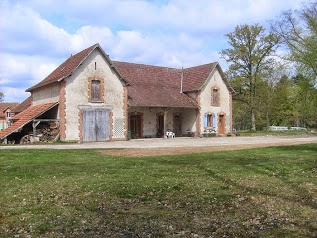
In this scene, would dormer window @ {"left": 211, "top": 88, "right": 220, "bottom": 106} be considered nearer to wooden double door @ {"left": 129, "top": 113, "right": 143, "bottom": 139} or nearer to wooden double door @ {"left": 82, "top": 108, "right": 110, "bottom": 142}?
wooden double door @ {"left": 129, "top": 113, "right": 143, "bottom": 139}

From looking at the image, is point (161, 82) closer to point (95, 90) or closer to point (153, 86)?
point (153, 86)

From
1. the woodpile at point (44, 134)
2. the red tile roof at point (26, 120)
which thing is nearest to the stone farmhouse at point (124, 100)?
the red tile roof at point (26, 120)

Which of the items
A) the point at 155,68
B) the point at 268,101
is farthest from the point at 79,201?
the point at 268,101

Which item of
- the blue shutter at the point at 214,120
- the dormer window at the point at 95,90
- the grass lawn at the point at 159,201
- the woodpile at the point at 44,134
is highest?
the dormer window at the point at 95,90

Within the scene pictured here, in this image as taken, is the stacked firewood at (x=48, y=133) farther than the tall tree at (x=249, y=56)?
No

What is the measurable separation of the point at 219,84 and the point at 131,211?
3541cm

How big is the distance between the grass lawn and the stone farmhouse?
57.5 feet

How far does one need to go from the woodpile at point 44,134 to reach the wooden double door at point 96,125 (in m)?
2.21

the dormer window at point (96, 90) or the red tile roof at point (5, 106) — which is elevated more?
the red tile roof at point (5, 106)

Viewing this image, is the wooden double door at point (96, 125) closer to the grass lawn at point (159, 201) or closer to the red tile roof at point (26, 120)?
the red tile roof at point (26, 120)

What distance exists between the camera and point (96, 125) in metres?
30.9

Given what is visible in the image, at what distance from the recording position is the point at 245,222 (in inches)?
241

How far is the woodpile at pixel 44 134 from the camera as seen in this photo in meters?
28.8

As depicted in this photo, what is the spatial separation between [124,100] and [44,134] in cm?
716
